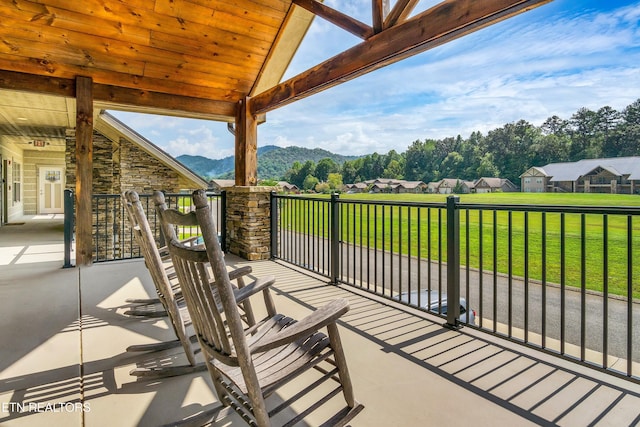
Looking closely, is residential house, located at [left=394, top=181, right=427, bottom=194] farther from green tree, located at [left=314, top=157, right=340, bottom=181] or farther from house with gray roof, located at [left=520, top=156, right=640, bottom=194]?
green tree, located at [left=314, top=157, right=340, bottom=181]

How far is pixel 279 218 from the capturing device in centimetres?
A: 545

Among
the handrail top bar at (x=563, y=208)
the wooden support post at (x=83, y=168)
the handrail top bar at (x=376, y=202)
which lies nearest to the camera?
the handrail top bar at (x=563, y=208)

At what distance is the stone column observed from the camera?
530 centimetres

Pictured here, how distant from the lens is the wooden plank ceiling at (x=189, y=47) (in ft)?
11.4

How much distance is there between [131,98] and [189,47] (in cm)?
122

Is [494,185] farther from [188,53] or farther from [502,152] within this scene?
[188,53]

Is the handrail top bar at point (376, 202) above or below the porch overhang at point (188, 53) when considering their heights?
below

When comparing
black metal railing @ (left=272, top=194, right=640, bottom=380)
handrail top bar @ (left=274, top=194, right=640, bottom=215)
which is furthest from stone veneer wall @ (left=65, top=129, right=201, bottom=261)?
handrail top bar @ (left=274, top=194, right=640, bottom=215)

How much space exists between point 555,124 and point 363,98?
79.6ft

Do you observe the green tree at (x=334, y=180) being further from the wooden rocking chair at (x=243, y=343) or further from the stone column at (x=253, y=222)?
the wooden rocking chair at (x=243, y=343)

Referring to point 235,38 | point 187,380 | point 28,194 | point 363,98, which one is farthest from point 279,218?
point 363,98

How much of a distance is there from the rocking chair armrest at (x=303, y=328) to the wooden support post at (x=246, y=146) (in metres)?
4.59

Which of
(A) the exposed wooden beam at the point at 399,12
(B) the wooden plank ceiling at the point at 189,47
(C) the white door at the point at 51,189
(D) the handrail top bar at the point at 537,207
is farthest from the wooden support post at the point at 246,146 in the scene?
(C) the white door at the point at 51,189

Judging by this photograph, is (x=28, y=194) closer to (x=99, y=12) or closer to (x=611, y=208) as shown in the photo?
(x=99, y=12)
